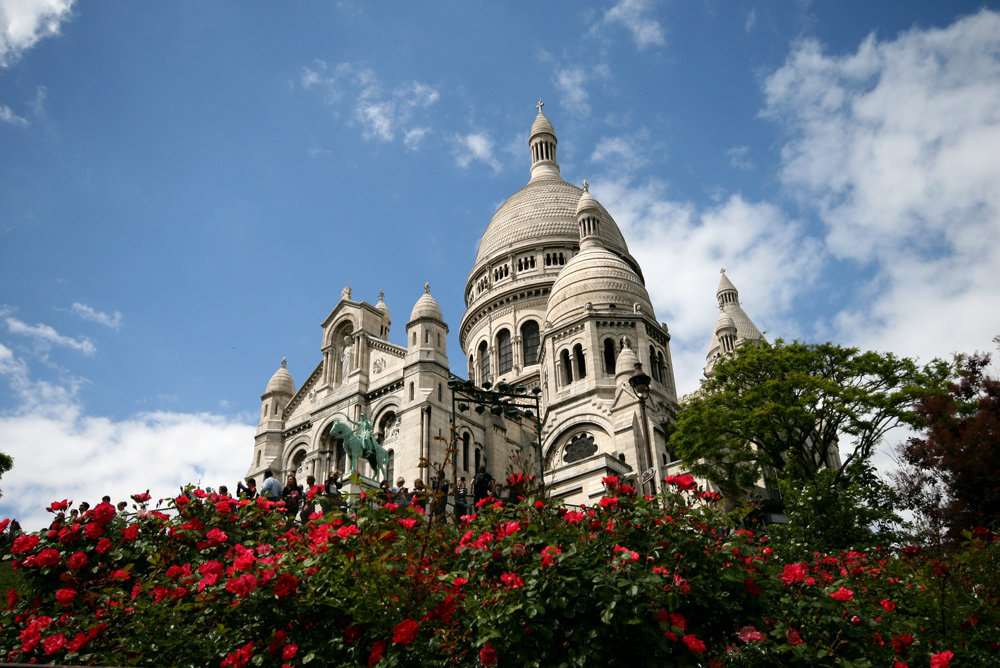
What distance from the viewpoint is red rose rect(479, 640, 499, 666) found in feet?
23.6

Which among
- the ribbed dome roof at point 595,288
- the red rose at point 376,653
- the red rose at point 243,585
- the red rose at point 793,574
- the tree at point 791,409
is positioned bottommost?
the red rose at point 376,653

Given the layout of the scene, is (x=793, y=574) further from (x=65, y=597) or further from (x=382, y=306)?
(x=382, y=306)

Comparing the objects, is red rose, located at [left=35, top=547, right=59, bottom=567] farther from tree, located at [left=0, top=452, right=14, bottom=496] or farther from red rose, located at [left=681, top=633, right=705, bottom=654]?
tree, located at [left=0, top=452, right=14, bottom=496]

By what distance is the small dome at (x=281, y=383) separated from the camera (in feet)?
148

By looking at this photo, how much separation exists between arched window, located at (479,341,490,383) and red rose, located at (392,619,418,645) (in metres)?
49.6

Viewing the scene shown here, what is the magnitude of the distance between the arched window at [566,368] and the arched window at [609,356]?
6.68ft

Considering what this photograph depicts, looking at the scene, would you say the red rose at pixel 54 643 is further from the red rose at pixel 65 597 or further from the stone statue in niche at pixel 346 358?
the stone statue in niche at pixel 346 358

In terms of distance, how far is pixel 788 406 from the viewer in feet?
96.8

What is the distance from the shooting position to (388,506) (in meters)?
9.51

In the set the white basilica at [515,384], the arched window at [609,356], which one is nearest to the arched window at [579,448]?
the white basilica at [515,384]

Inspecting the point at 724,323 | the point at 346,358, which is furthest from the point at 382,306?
the point at 724,323

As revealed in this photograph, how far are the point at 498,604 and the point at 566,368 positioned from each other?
36256 mm

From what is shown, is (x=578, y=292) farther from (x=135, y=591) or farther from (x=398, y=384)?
(x=135, y=591)

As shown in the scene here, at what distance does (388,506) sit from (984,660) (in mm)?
7083
